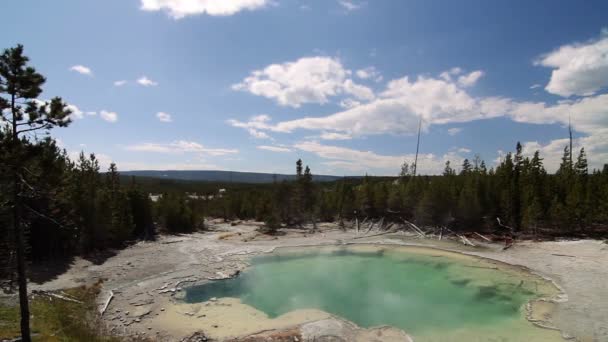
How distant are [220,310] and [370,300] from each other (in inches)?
419

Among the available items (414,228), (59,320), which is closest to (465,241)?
(414,228)

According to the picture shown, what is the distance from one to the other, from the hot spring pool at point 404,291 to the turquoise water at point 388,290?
0.19 ft

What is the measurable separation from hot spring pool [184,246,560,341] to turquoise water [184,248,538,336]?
58mm

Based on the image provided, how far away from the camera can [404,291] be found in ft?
83.1

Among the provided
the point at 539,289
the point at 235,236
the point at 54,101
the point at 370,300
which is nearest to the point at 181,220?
the point at 235,236

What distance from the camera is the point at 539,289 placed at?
2405 centimetres

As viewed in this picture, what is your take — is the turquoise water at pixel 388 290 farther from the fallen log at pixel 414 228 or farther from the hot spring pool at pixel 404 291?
the fallen log at pixel 414 228

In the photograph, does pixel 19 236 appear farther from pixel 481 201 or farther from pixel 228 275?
pixel 481 201

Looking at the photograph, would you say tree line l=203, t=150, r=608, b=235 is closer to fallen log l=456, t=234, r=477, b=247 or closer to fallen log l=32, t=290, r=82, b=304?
fallen log l=456, t=234, r=477, b=247

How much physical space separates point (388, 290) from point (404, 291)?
123cm

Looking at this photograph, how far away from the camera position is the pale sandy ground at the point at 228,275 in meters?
17.5

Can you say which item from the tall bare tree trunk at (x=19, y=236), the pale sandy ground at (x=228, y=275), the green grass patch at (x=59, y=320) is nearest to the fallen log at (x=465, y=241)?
the pale sandy ground at (x=228, y=275)

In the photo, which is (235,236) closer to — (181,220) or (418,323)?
(181,220)

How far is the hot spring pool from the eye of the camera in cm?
1880
